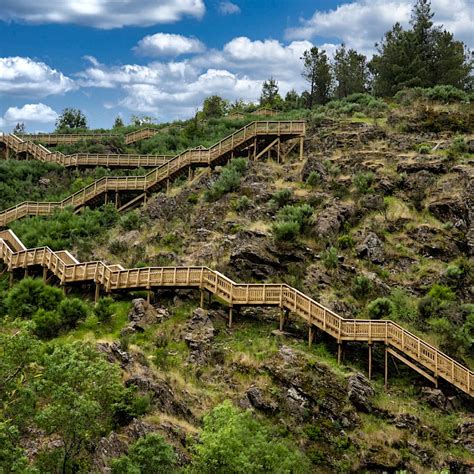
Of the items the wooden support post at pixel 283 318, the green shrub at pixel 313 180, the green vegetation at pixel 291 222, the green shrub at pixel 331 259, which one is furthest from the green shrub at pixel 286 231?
the green shrub at pixel 313 180

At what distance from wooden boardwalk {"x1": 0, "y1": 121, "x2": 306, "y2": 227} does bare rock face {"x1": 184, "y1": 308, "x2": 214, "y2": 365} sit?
1658 cm

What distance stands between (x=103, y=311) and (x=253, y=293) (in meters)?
6.79

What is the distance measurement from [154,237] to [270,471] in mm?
21239

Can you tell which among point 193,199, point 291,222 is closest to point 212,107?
point 193,199

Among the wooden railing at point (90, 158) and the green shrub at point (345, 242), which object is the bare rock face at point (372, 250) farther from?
the wooden railing at point (90, 158)

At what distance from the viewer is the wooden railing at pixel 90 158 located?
4828cm

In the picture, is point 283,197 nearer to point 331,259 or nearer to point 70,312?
point 331,259

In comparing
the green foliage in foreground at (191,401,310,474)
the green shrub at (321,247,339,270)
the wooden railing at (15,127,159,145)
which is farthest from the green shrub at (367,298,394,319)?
Answer: the wooden railing at (15,127,159,145)

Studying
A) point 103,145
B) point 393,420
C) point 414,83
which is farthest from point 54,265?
point 414,83

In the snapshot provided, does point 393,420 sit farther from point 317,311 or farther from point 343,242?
point 343,242

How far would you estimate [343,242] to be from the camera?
3191cm

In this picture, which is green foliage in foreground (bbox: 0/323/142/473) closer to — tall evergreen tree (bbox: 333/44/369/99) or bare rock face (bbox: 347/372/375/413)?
bare rock face (bbox: 347/372/375/413)

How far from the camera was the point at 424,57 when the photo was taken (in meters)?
56.8

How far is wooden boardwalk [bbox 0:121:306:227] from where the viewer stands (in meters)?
41.5
